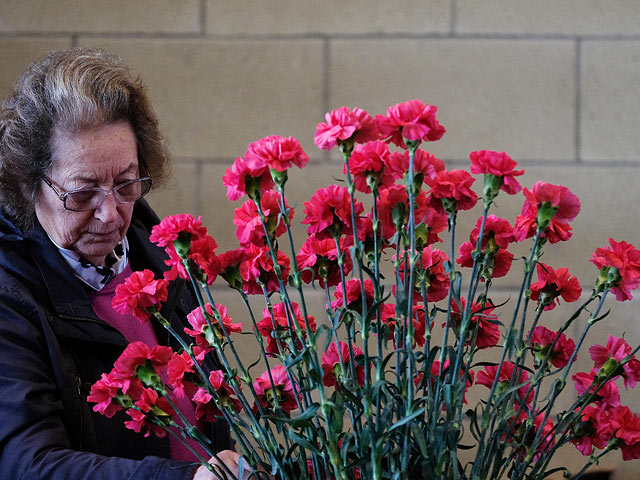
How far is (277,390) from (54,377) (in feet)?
1.42

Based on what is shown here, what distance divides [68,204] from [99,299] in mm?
174

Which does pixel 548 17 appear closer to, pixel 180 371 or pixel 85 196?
pixel 85 196

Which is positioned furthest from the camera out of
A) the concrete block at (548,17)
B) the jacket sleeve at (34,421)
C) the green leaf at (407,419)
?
the concrete block at (548,17)

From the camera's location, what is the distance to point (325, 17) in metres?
1.88

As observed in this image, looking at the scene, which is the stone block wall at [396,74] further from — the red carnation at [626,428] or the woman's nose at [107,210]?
the red carnation at [626,428]

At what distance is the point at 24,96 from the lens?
3.69 feet

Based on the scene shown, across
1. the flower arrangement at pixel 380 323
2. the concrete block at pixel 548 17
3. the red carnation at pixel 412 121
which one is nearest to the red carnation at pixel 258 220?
the flower arrangement at pixel 380 323

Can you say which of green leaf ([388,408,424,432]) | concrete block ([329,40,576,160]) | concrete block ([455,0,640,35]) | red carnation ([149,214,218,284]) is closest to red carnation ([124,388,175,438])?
red carnation ([149,214,218,284])

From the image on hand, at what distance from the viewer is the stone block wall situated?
6.11ft

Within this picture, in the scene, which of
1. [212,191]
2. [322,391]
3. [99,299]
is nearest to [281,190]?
[322,391]

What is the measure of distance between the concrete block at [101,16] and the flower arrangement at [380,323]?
52.5 inches

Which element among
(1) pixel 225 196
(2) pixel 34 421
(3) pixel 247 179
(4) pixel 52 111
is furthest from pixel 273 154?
(1) pixel 225 196

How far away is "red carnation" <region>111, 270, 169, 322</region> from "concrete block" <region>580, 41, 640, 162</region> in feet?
4.72

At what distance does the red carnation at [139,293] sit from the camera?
26.0 inches
